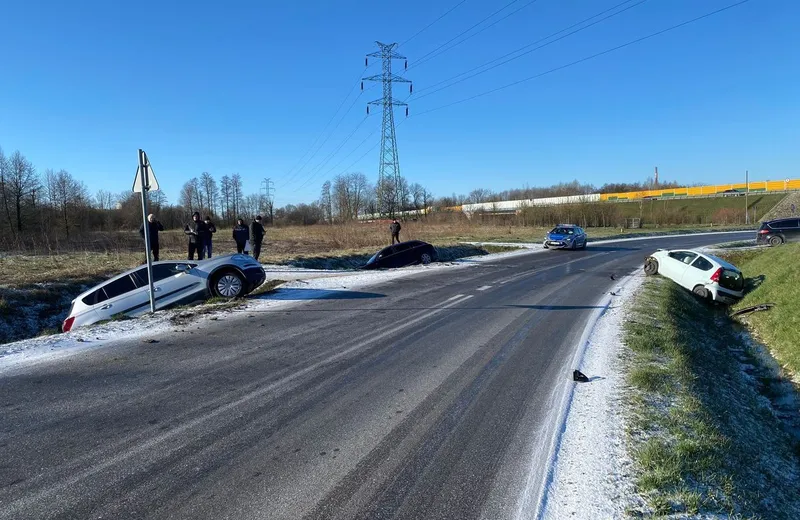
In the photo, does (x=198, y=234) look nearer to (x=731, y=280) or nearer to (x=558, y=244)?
Answer: (x=731, y=280)

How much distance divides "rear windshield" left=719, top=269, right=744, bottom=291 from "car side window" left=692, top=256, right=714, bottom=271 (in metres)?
0.44

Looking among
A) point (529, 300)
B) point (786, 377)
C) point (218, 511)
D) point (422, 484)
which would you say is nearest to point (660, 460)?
point (422, 484)

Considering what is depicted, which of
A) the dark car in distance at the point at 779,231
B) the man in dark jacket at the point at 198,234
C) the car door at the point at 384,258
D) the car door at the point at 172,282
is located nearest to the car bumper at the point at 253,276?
the car door at the point at 172,282

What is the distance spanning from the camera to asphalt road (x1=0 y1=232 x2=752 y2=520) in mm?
3301

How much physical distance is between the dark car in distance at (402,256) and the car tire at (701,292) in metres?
10.3

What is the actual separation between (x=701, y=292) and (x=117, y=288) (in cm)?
Result: 1625

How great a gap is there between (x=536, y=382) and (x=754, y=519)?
2.73 metres

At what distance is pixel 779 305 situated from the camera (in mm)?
11938

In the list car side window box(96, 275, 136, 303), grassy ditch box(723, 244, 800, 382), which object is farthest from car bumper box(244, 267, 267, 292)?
grassy ditch box(723, 244, 800, 382)

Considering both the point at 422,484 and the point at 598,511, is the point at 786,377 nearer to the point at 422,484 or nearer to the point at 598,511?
the point at 598,511

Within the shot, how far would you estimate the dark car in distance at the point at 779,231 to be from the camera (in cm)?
2803

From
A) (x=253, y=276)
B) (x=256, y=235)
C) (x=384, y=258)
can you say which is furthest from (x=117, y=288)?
(x=384, y=258)

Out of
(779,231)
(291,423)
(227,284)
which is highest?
(779,231)

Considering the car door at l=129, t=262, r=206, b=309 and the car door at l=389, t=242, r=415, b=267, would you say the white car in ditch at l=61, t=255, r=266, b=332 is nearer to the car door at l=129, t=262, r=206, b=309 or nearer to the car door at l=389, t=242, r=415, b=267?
the car door at l=129, t=262, r=206, b=309
